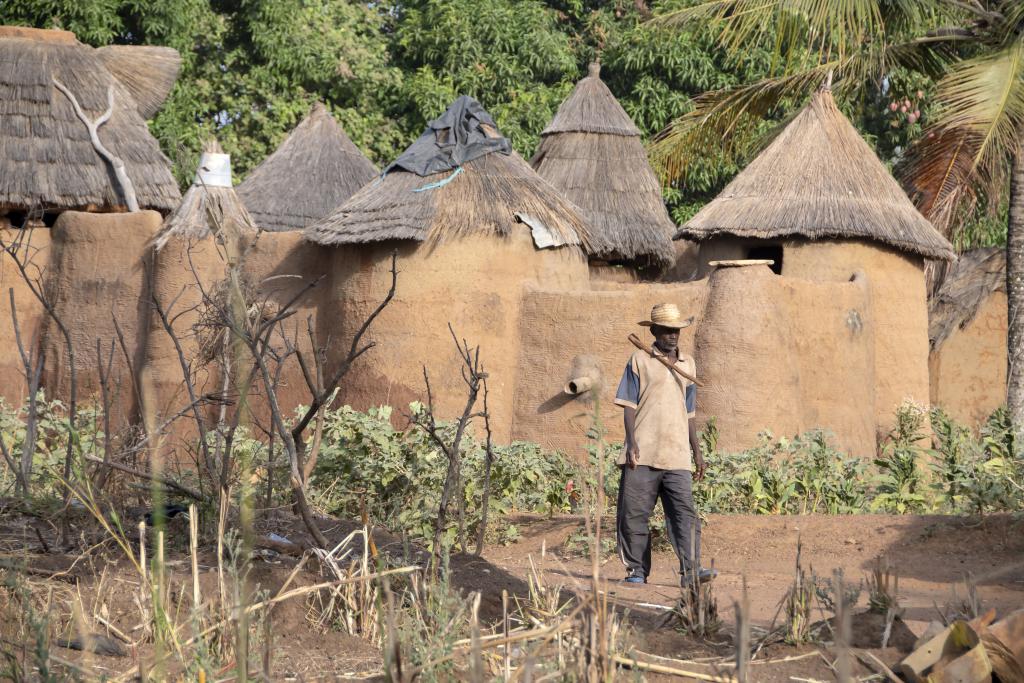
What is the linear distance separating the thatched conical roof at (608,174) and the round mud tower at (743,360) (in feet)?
11.8

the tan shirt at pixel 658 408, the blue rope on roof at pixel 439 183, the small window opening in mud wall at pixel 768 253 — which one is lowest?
the tan shirt at pixel 658 408

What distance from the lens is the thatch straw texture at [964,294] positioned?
13.9 m

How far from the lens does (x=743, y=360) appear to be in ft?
32.6

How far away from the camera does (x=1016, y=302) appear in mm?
10914

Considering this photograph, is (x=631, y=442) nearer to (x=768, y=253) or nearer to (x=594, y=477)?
(x=594, y=477)

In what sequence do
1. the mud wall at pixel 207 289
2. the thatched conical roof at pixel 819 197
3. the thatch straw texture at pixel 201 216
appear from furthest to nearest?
the thatched conical roof at pixel 819 197 → the thatch straw texture at pixel 201 216 → the mud wall at pixel 207 289

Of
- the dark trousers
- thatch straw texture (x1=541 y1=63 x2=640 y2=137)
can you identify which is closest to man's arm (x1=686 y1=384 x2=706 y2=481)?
the dark trousers

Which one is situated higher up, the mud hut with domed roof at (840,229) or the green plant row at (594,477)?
the mud hut with domed roof at (840,229)

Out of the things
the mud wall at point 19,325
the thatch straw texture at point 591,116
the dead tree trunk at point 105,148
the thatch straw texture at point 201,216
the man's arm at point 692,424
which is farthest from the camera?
the thatch straw texture at point 591,116

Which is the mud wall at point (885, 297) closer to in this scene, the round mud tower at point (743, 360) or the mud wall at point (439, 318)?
the round mud tower at point (743, 360)

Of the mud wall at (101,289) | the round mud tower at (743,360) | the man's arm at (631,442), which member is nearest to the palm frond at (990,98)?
the round mud tower at (743,360)

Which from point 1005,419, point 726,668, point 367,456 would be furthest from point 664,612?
point 1005,419

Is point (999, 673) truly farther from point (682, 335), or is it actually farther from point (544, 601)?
point (682, 335)

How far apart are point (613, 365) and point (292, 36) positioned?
1053cm
